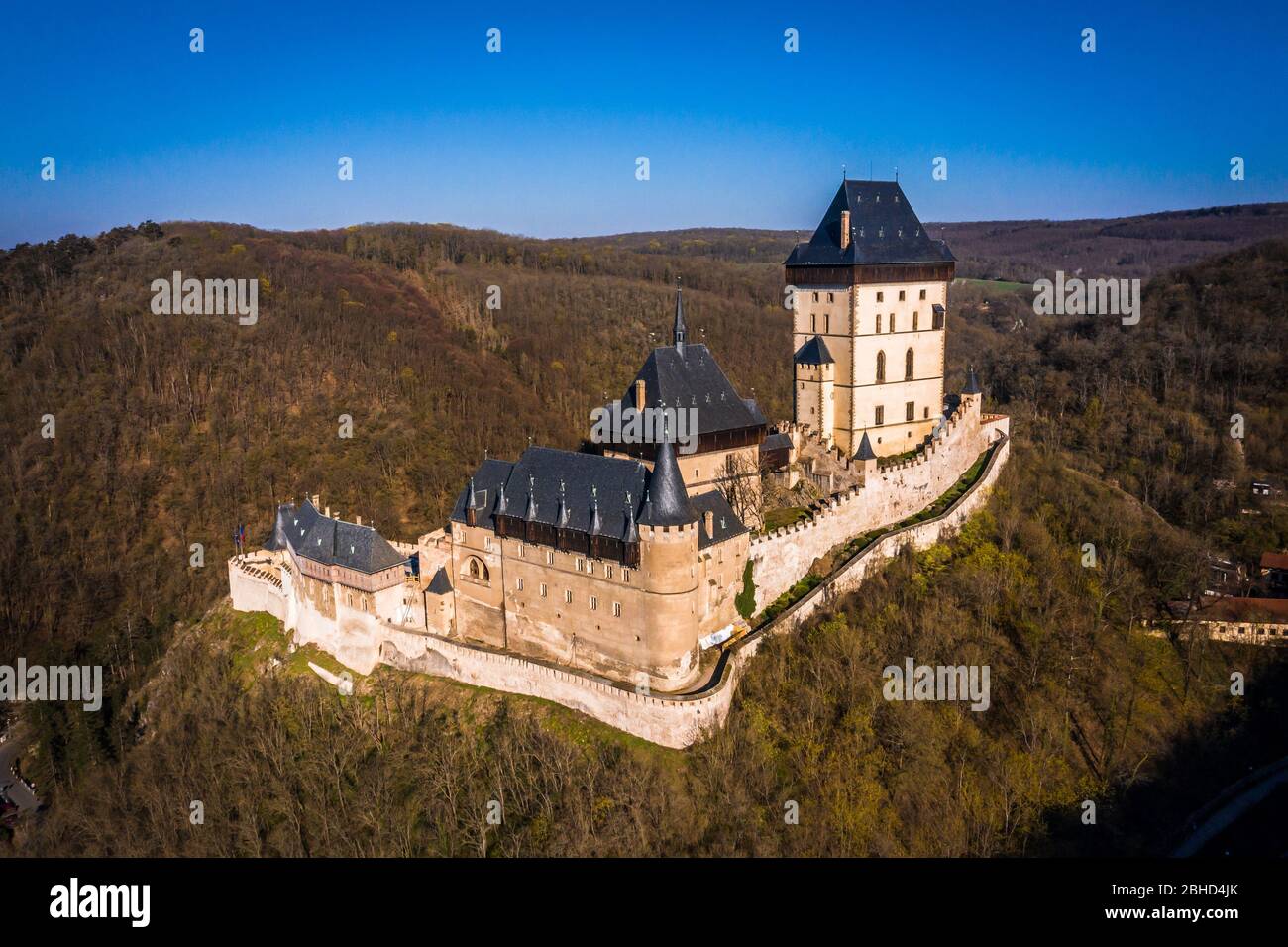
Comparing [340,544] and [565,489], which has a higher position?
[565,489]

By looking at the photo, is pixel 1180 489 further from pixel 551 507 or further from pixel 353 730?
pixel 353 730

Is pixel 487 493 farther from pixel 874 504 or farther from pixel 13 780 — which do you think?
pixel 13 780

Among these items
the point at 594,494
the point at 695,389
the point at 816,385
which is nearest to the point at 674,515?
the point at 594,494

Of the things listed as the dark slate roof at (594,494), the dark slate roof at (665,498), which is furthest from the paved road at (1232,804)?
the dark slate roof at (665,498)

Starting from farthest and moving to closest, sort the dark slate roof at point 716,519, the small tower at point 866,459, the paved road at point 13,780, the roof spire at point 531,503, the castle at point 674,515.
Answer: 1. the paved road at point 13,780
2. the small tower at point 866,459
3. the roof spire at point 531,503
4. the dark slate roof at point 716,519
5. the castle at point 674,515

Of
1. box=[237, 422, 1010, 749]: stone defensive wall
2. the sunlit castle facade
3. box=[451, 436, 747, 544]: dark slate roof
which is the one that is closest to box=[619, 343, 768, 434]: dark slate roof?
box=[451, 436, 747, 544]: dark slate roof

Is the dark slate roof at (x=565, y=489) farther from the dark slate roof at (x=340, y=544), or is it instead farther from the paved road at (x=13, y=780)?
the paved road at (x=13, y=780)

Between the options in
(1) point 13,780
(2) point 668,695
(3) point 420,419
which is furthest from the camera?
(3) point 420,419
